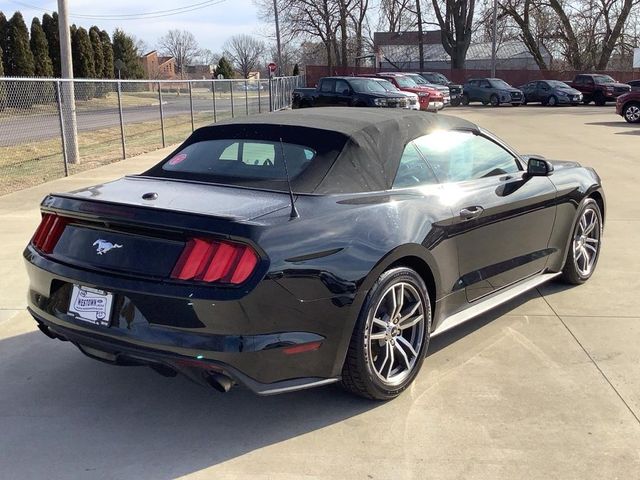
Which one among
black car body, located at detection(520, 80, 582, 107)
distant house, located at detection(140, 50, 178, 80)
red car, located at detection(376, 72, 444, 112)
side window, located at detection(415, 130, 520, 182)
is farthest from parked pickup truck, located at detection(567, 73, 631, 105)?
distant house, located at detection(140, 50, 178, 80)

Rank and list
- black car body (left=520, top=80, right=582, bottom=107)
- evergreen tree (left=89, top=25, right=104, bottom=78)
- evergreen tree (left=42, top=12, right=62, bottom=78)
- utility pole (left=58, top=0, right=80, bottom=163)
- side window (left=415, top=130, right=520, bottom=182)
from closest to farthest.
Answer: side window (left=415, top=130, right=520, bottom=182)
utility pole (left=58, top=0, right=80, bottom=163)
black car body (left=520, top=80, right=582, bottom=107)
evergreen tree (left=42, top=12, right=62, bottom=78)
evergreen tree (left=89, top=25, right=104, bottom=78)

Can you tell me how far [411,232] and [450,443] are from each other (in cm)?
111

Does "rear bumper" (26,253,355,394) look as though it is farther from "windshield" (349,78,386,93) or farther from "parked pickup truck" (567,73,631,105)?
"parked pickup truck" (567,73,631,105)

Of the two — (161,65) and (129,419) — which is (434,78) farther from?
(161,65)

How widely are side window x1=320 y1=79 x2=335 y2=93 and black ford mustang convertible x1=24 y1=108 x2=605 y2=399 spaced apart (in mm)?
17651

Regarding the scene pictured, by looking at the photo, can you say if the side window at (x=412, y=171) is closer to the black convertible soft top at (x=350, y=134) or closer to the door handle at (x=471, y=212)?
the black convertible soft top at (x=350, y=134)

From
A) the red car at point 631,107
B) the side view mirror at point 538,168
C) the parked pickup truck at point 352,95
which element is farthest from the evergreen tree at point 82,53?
the side view mirror at point 538,168

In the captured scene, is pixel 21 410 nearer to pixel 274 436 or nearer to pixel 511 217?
pixel 274 436

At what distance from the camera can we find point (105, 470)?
2871mm

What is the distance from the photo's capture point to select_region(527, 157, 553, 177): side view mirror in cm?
454

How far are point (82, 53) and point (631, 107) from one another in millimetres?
33203

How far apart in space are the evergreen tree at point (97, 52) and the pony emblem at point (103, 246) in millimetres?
44572

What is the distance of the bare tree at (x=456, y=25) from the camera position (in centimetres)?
5025

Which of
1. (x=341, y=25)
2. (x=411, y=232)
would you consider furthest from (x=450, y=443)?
(x=341, y=25)
